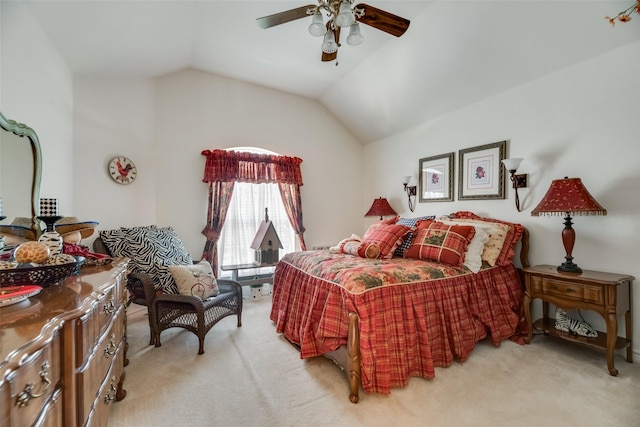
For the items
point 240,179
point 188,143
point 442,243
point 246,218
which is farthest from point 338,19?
point 246,218

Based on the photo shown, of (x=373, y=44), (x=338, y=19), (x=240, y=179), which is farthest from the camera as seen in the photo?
(x=240, y=179)

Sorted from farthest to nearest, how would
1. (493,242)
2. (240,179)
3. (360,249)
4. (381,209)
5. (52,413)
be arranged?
(381,209)
(240,179)
(360,249)
(493,242)
(52,413)

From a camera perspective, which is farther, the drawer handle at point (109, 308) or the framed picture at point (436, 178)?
the framed picture at point (436, 178)

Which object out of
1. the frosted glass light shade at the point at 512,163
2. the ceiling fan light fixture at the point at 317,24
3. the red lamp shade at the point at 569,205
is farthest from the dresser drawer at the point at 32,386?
the frosted glass light shade at the point at 512,163

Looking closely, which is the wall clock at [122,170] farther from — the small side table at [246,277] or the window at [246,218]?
the small side table at [246,277]

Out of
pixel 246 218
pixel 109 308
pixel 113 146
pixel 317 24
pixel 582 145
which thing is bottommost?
pixel 109 308

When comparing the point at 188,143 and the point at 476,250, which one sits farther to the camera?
the point at 188,143

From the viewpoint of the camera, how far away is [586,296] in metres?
2.08

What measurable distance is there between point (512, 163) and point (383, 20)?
6.04 ft

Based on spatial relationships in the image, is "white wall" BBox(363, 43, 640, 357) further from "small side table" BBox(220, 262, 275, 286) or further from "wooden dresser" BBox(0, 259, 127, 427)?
"wooden dresser" BBox(0, 259, 127, 427)

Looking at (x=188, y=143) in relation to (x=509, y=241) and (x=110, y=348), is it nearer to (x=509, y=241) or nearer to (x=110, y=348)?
(x=110, y=348)

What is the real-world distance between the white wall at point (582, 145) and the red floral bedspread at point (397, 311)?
2.06 feet

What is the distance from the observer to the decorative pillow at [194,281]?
8.25 feet

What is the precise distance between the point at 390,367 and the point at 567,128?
263 cm
